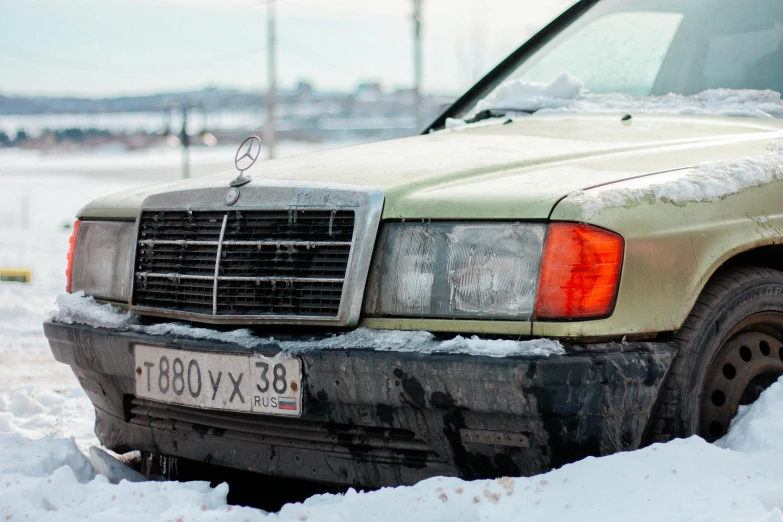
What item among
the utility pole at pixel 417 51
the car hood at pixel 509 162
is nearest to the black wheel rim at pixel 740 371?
the car hood at pixel 509 162

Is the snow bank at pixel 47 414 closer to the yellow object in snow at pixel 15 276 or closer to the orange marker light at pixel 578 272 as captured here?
the orange marker light at pixel 578 272

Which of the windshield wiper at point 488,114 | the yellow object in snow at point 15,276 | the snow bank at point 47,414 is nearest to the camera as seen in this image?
the snow bank at point 47,414

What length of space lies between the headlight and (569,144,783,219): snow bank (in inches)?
59.5

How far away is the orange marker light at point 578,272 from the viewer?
2211 mm

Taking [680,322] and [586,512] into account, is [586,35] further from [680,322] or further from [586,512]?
[586,512]

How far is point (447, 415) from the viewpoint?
227 cm

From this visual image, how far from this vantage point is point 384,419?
235 cm

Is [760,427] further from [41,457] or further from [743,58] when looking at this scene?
[41,457]

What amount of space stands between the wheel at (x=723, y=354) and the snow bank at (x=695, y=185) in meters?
0.25

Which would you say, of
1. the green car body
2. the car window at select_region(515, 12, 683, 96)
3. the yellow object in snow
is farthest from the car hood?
the yellow object in snow

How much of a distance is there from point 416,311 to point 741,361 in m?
1.00

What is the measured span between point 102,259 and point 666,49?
2.38 meters

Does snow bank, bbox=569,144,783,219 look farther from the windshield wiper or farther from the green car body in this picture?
the windshield wiper

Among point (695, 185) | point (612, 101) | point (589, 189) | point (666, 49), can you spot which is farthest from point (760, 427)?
point (666, 49)
